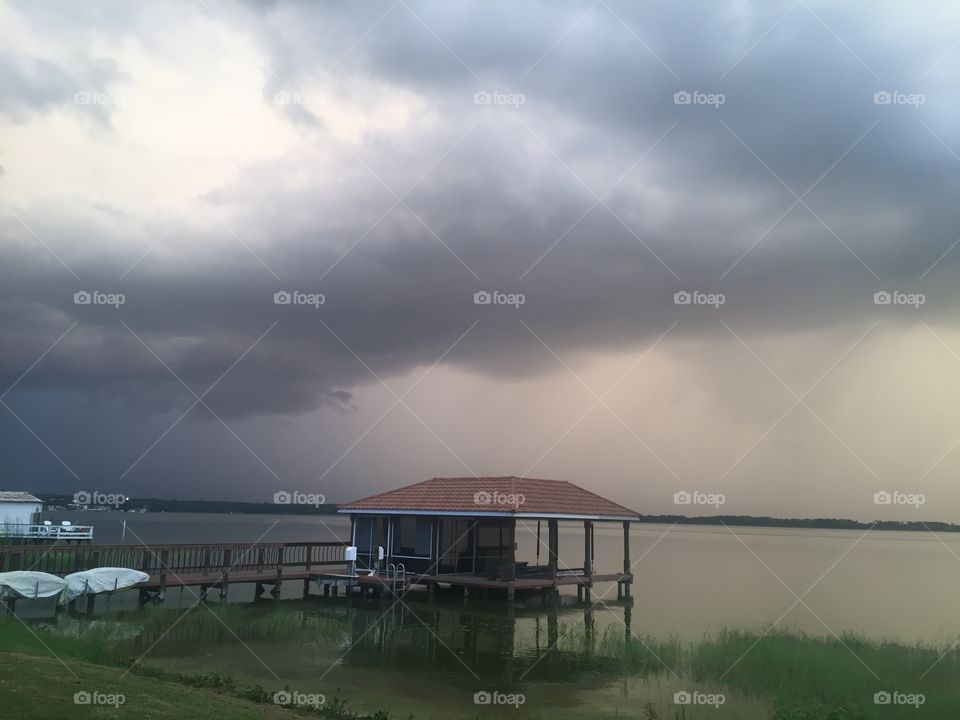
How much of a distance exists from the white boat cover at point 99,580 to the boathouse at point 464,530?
26.5 feet

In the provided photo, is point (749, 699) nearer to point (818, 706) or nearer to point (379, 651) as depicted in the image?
point (818, 706)

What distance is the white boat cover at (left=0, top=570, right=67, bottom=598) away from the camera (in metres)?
19.4

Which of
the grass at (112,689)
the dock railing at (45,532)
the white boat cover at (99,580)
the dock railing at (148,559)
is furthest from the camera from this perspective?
the dock railing at (45,532)

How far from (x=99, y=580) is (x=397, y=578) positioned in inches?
389

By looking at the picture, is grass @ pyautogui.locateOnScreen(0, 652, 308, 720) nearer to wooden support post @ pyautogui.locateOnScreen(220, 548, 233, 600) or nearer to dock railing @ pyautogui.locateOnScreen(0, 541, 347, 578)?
dock railing @ pyautogui.locateOnScreen(0, 541, 347, 578)

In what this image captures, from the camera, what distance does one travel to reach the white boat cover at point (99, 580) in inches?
810

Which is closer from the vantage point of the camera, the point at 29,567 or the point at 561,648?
the point at 561,648

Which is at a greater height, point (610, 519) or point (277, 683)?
point (610, 519)

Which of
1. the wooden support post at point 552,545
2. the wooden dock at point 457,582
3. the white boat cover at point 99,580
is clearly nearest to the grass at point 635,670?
the white boat cover at point 99,580

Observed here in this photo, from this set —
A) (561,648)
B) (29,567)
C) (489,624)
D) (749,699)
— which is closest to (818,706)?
(749,699)

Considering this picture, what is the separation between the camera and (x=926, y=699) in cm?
1327

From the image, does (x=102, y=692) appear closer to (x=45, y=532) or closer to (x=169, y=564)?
(x=169, y=564)

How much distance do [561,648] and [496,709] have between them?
6.49m

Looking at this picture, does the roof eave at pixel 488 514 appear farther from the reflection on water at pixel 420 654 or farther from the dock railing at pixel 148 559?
the reflection on water at pixel 420 654
